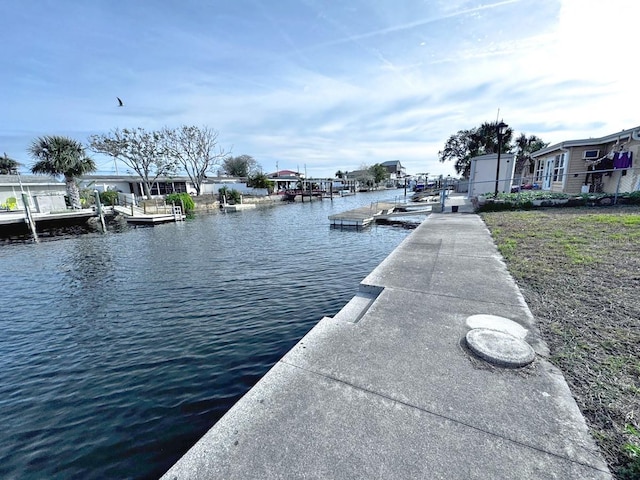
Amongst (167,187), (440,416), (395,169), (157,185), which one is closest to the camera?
(440,416)

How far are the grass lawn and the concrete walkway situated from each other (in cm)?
13

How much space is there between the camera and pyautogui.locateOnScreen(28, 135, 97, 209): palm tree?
23359mm

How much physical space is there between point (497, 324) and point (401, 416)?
6.19 feet

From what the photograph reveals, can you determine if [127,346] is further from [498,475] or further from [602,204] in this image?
[602,204]

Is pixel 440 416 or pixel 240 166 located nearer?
pixel 440 416

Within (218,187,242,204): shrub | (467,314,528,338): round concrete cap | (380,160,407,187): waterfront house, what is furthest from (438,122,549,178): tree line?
(380,160,407,187): waterfront house

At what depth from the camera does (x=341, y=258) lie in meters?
9.74

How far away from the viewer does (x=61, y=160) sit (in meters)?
23.5

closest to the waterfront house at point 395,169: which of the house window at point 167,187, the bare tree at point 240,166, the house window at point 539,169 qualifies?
the bare tree at point 240,166

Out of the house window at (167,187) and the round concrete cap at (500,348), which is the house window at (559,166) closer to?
the round concrete cap at (500,348)

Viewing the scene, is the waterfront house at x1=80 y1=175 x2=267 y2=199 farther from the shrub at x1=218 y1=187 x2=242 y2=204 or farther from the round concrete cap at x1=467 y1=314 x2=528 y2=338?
the round concrete cap at x1=467 y1=314 x2=528 y2=338

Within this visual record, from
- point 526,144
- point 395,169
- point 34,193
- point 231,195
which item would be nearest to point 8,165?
point 34,193

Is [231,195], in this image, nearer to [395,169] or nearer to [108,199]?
[108,199]

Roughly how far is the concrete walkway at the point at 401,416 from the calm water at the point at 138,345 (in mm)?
Answer: 1439
